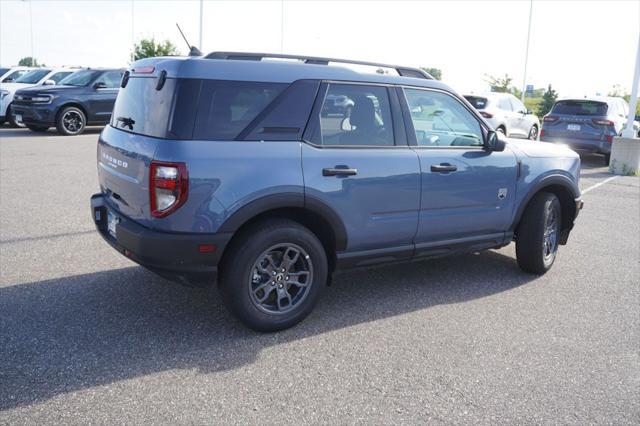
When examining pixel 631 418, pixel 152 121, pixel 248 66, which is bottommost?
pixel 631 418

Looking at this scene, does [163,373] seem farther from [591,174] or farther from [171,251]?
[591,174]

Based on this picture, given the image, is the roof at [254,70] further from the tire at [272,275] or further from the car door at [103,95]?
the car door at [103,95]

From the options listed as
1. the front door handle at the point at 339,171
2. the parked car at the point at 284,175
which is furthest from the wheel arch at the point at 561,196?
the front door handle at the point at 339,171

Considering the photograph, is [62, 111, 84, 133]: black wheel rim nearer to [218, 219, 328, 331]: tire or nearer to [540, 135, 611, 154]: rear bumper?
[540, 135, 611, 154]: rear bumper

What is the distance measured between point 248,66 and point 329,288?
2.11 metres

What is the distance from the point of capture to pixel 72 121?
1606 centimetres

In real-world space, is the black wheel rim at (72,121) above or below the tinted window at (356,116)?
below

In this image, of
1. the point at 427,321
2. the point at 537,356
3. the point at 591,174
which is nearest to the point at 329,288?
the point at 427,321

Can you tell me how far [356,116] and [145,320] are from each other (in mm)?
2168

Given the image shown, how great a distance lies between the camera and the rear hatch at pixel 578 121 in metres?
14.7

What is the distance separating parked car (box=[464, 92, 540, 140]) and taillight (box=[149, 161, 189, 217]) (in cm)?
1204

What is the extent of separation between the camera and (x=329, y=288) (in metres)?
5.16

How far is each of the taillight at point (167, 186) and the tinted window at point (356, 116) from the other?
1087 millimetres

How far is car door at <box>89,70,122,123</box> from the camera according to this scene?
52.7 ft
